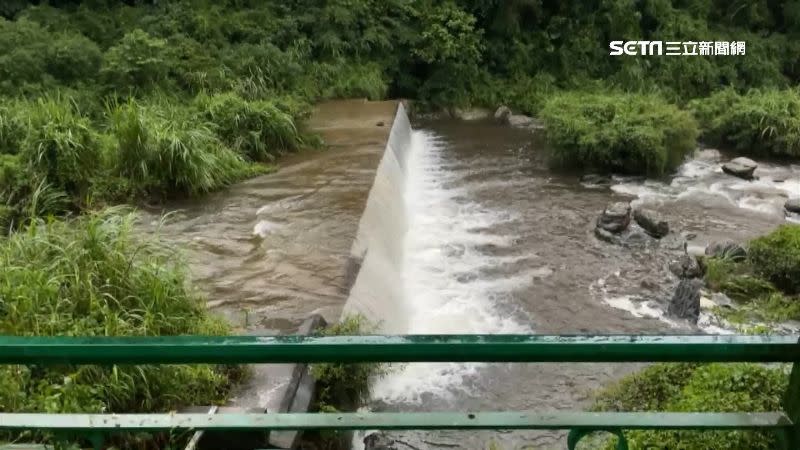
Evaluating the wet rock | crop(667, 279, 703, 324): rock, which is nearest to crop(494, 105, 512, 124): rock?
crop(667, 279, 703, 324): rock

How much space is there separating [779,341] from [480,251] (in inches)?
252

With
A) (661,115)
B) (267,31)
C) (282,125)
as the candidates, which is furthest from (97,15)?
(661,115)

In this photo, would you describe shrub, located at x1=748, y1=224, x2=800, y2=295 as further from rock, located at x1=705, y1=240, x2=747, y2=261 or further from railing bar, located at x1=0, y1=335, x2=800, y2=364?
railing bar, located at x1=0, y1=335, x2=800, y2=364

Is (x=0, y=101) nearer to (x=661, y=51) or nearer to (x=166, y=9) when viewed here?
(x=166, y=9)

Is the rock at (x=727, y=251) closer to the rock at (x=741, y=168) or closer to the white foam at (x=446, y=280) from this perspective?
the white foam at (x=446, y=280)

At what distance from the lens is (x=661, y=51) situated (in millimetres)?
15023

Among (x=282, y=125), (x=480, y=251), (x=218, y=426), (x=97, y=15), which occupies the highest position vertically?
(x=97, y=15)

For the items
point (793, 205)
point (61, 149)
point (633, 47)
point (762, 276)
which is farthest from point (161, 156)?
point (633, 47)

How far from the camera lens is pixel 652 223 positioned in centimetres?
815

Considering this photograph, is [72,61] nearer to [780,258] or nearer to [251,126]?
[251,126]

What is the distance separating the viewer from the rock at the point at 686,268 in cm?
708

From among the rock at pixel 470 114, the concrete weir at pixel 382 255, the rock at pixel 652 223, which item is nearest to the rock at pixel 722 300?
the rock at pixel 652 223

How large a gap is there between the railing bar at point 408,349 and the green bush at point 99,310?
195 centimetres

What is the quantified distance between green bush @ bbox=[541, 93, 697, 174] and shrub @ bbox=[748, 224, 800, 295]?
10.9 feet
